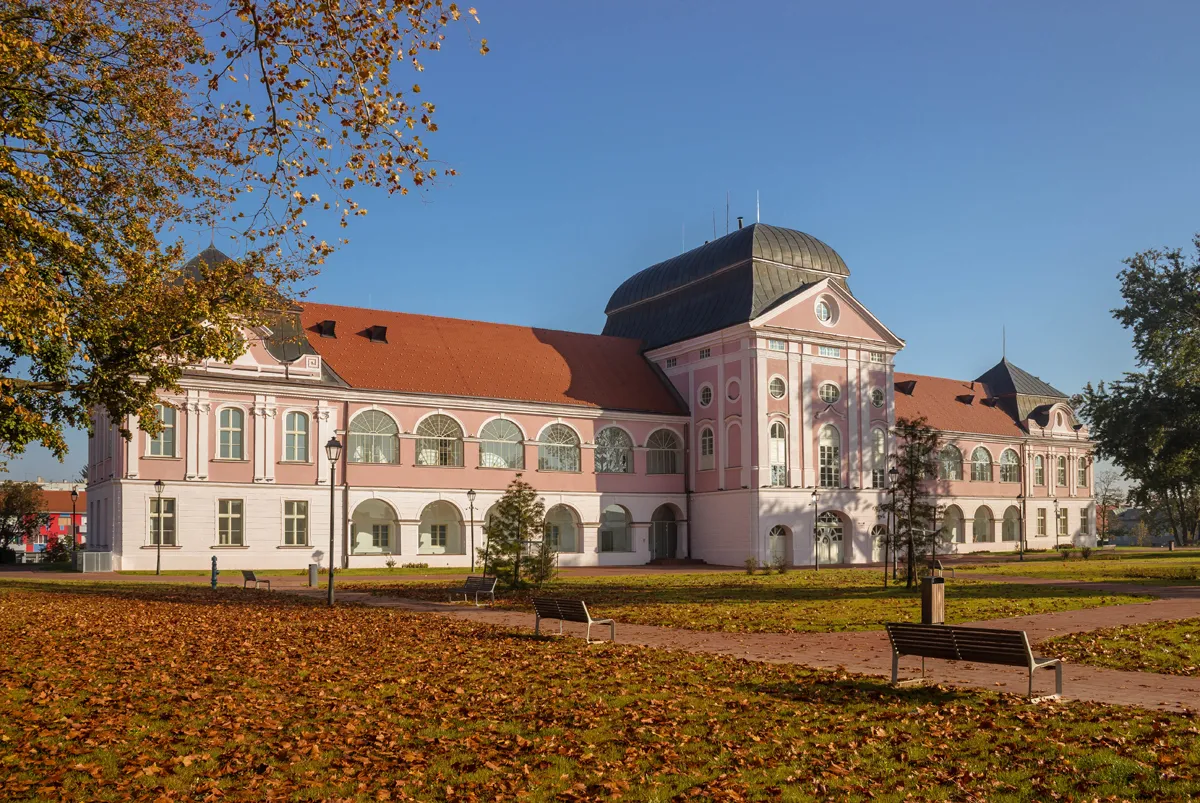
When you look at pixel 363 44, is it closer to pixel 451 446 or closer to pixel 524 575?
pixel 524 575

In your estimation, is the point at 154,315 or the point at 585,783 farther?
the point at 154,315

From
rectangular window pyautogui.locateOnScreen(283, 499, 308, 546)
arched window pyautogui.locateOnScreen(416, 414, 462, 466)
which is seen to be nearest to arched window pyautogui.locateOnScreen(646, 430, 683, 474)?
arched window pyautogui.locateOnScreen(416, 414, 462, 466)

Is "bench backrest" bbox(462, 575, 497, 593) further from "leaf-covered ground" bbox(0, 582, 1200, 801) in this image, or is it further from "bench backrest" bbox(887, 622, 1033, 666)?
"bench backrest" bbox(887, 622, 1033, 666)

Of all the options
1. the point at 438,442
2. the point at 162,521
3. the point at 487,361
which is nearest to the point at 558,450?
the point at 487,361

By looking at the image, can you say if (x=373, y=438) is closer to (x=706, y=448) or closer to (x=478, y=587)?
(x=706, y=448)

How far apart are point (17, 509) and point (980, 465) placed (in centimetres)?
6185

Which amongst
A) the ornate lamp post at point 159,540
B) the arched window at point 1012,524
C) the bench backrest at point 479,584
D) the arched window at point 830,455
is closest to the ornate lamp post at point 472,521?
the ornate lamp post at point 159,540

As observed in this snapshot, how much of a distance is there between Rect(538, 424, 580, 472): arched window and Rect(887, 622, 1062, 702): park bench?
4058 cm

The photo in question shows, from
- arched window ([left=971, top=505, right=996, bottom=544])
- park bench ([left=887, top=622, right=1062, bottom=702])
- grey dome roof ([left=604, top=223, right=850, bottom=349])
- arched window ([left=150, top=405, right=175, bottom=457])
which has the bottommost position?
arched window ([left=971, top=505, right=996, bottom=544])

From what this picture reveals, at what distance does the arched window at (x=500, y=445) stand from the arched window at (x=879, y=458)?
64.4 ft

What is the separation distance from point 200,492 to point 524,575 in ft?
61.5

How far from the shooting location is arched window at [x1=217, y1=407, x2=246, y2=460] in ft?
147

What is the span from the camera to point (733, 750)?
9234mm

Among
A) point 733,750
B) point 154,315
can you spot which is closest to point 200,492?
point 154,315
